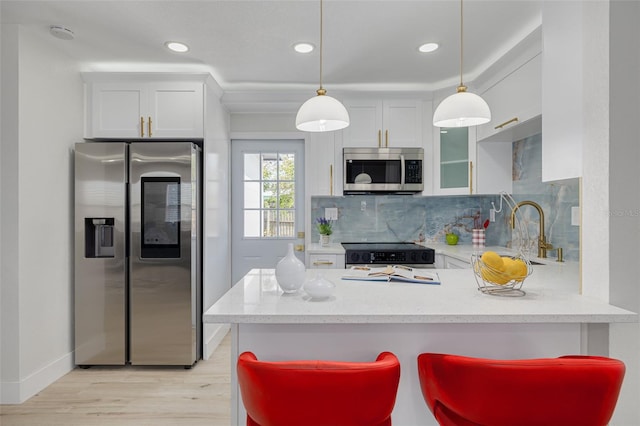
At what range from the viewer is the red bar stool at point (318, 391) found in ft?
3.13

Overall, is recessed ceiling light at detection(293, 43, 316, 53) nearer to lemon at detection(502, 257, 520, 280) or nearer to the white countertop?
the white countertop

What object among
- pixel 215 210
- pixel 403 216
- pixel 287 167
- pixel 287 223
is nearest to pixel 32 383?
pixel 215 210

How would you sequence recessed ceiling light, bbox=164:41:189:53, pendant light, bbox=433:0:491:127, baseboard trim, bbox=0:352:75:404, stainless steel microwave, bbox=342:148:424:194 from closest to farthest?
pendant light, bbox=433:0:491:127 < baseboard trim, bbox=0:352:75:404 < recessed ceiling light, bbox=164:41:189:53 < stainless steel microwave, bbox=342:148:424:194

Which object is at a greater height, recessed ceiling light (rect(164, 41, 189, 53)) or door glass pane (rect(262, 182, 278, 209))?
recessed ceiling light (rect(164, 41, 189, 53))

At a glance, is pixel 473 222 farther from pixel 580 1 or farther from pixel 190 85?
pixel 190 85

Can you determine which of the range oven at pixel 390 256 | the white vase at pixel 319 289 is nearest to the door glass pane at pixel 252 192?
the range oven at pixel 390 256

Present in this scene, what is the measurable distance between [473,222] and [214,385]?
2.91 metres

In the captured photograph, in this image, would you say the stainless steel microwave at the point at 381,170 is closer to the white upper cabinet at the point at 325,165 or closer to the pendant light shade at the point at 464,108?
the white upper cabinet at the point at 325,165

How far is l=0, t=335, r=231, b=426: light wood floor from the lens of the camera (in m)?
2.17

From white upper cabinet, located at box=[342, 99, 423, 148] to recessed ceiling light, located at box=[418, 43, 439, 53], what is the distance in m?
0.83

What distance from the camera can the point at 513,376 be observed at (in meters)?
0.95

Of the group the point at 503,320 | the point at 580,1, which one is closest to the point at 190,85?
the point at 580,1

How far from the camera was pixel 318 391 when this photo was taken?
956 mm

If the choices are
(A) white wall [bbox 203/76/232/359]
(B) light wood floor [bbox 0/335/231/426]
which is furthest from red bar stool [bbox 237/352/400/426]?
(A) white wall [bbox 203/76/232/359]
